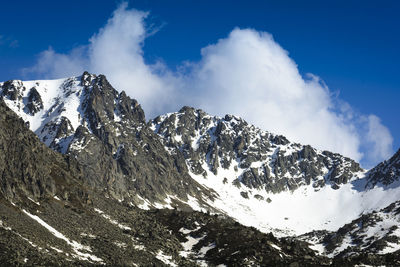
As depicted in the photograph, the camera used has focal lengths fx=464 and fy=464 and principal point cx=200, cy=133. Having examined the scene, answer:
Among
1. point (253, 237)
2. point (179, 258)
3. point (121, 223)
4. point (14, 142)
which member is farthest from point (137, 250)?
point (14, 142)

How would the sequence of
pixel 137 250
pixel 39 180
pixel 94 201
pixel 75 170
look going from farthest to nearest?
1. pixel 75 170
2. pixel 94 201
3. pixel 39 180
4. pixel 137 250

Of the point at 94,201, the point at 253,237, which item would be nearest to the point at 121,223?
the point at 94,201

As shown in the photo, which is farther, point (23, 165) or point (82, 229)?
point (23, 165)

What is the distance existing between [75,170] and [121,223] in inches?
1828

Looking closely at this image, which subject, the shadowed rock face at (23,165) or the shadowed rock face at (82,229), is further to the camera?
the shadowed rock face at (23,165)

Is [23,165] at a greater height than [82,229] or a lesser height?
greater

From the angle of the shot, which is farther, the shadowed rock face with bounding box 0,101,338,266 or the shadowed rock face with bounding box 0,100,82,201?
the shadowed rock face with bounding box 0,100,82,201

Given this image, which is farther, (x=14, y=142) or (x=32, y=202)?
(x=14, y=142)

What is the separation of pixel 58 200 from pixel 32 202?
51.0 ft

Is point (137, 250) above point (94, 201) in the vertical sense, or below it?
below

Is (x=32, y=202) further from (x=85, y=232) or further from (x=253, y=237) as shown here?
(x=253, y=237)

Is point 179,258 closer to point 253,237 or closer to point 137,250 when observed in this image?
point 137,250

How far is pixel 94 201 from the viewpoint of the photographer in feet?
537

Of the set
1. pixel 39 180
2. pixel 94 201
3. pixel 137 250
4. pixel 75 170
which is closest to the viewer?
pixel 137 250
